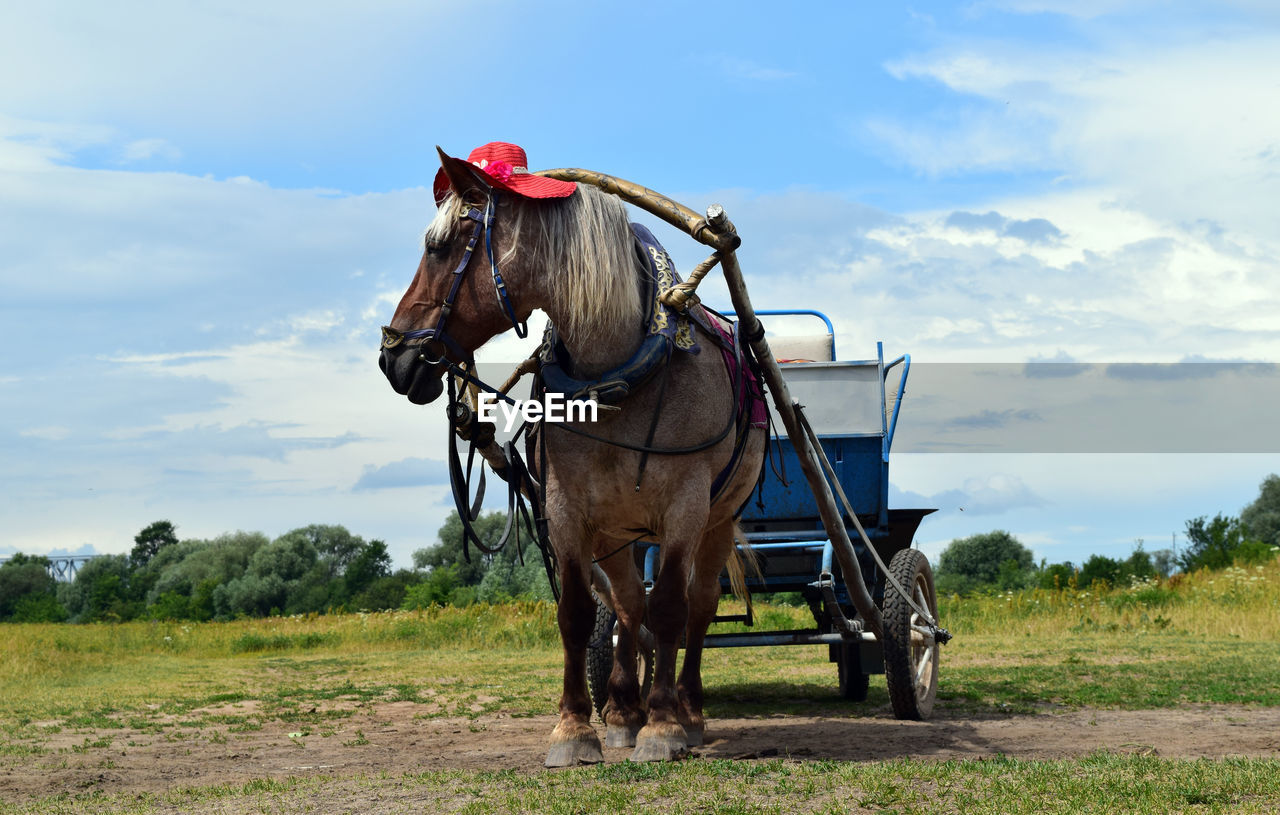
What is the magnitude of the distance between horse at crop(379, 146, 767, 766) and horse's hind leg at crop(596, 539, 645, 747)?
1.02 ft

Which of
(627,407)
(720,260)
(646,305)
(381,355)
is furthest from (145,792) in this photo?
(720,260)

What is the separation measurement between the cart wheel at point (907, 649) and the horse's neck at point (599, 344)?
295cm

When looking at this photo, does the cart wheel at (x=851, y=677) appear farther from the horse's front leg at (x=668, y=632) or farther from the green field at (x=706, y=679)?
the horse's front leg at (x=668, y=632)

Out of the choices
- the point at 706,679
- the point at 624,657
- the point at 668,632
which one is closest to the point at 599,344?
the point at 668,632

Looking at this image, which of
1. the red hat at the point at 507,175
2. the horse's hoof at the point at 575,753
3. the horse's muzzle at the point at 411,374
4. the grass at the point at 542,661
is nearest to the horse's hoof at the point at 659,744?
the horse's hoof at the point at 575,753

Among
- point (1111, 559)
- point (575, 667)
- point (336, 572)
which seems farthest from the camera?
point (336, 572)

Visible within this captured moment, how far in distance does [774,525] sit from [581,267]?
11.4 feet

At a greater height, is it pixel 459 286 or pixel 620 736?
pixel 459 286

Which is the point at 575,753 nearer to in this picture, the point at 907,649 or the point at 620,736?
the point at 620,736

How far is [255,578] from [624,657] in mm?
43560

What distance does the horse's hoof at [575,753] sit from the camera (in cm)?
434

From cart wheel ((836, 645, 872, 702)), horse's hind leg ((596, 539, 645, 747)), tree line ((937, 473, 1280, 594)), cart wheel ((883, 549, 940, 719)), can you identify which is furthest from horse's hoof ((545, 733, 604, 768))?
tree line ((937, 473, 1280, 594))

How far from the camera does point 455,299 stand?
160 inches

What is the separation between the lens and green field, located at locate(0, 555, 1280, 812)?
3.57m
